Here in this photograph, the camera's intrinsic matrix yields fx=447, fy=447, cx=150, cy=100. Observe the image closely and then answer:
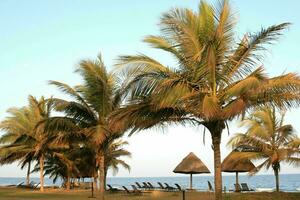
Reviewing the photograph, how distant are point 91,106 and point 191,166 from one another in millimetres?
17535

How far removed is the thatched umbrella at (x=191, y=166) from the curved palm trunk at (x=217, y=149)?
22.3 metres

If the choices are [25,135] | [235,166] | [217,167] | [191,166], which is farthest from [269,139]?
[25,135]

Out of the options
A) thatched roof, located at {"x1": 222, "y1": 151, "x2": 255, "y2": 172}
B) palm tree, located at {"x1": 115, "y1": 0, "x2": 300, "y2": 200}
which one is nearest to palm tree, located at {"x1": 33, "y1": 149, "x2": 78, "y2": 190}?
thatched roof, located at {"x1": 222, "y1": 151, "x2": 255, "y2": 172}

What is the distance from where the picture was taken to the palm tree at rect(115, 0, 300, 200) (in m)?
11.6

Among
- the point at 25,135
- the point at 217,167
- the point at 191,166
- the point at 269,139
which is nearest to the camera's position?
the point at 217,167

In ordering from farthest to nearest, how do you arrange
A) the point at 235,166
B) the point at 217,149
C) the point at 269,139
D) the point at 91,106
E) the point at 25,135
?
the point at 25,135, the point at 235,166, the point at 269,139, the point at 91,106, the point at 217,149

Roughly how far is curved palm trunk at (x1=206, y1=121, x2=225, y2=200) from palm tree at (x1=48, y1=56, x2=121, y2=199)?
638 centimetres

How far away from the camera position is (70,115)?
60.7ft

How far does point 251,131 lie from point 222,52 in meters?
13.0

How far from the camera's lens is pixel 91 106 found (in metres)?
18.4

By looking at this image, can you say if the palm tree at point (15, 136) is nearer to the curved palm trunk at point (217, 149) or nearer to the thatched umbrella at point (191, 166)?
the thatched umbrella at point (191, 166)

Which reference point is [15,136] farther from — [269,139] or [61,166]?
[269,139]

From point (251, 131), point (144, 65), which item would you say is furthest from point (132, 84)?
point (251, 131)

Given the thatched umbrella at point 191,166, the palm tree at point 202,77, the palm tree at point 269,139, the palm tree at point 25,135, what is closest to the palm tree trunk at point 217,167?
the palm tree at point 202,77
